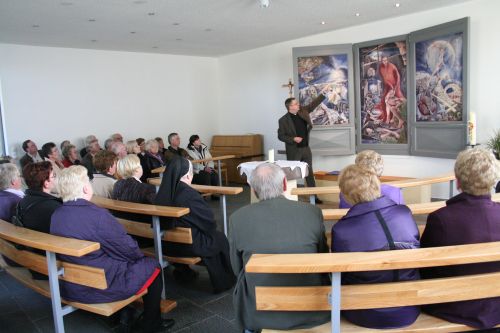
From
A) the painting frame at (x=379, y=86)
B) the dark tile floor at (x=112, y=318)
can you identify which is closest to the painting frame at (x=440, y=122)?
the painting frame at (x=379, y=86)

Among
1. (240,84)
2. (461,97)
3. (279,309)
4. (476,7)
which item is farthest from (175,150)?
(279,309)

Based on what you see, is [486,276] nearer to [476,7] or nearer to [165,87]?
[476,7]

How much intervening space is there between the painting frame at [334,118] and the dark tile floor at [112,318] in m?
4.89

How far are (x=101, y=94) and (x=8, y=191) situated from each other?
18.2 feet

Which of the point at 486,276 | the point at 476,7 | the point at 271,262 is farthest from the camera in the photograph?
the point at 476,7

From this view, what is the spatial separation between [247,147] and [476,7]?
17.0ft

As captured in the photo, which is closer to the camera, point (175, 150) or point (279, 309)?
point (279, 309)

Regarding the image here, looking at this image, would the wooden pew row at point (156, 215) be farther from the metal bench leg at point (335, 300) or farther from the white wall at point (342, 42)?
the white wall at point (342, 42)

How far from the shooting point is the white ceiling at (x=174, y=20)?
548 centimetres

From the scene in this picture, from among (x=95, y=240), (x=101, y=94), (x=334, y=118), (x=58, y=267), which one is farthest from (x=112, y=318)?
(x=101, y=94)

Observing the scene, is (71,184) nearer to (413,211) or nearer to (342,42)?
(413,211)

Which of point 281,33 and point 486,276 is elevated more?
point 281,33

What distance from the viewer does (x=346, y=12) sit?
650 cm

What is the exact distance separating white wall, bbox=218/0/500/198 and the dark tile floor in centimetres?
483
